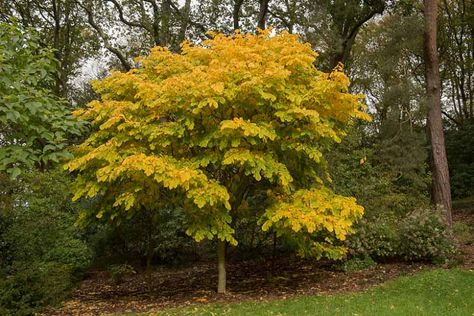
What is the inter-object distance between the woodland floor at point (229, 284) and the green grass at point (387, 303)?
52cm

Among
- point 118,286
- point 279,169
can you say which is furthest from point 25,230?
point 279,169

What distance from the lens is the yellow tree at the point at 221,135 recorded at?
22.1 feet

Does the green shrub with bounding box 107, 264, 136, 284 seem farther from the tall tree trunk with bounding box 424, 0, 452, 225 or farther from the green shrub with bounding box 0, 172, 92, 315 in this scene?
the tall tree trunk with bounding box 424, 0, 452, 225

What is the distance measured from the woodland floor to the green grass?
1.71ft

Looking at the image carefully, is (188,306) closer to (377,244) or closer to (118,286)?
(118,286)

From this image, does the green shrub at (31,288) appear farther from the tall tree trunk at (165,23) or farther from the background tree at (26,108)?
the tall tree trunk at (165,23)

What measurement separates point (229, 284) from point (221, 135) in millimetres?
3720

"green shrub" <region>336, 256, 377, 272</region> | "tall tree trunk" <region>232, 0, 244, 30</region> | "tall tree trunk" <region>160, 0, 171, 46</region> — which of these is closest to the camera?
"green shrub" <region>336, 256, 377, 272</region>

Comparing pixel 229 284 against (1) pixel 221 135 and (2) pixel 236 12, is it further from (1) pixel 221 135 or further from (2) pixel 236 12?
(2) pixel 236 12

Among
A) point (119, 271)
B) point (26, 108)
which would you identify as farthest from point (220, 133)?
point (119, 271)

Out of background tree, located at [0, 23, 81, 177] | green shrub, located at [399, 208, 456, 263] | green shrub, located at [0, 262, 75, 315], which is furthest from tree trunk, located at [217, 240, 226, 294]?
green shrub, located at [399, 208, 456, 263]

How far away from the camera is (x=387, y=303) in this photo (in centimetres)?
669

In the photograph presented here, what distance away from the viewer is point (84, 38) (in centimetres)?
2020

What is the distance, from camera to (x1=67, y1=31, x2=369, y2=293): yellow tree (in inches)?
265
